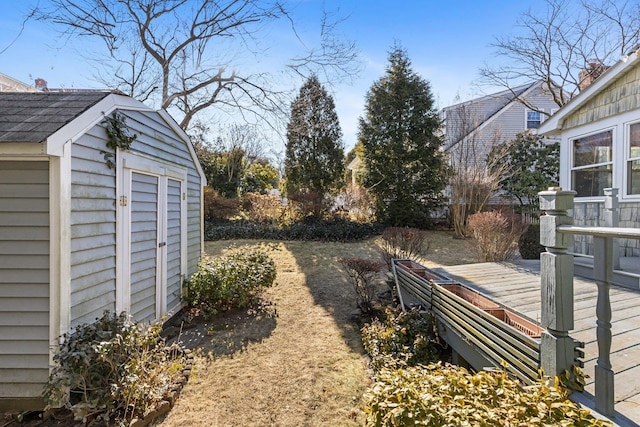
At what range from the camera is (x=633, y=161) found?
5.43 m

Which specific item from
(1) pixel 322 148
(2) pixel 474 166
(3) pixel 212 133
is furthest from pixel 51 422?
(3) pixel 212 133

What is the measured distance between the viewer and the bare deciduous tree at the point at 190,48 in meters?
9.96

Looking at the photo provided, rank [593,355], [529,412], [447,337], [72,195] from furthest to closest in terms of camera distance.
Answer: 1. [447,337]
2. [72,195]
3. [593,355]
4. [529,412]

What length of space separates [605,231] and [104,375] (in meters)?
3.95

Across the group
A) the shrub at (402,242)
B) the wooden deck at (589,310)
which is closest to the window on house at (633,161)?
the wooden deck at (589,310)

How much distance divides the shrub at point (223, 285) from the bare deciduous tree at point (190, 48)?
22.8ft

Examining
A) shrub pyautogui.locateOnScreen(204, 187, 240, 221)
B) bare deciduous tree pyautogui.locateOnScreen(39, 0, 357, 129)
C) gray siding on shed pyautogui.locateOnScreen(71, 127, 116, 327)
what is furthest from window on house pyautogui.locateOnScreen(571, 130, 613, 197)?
shrub pyautogui.locateOnScreen(204, 187, 240, 221)

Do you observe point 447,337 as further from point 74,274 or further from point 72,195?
point 72,195

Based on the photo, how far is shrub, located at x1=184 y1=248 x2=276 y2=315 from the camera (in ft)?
18.7

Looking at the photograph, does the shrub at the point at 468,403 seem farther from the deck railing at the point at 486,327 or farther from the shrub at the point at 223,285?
the shrub at the point at 223,285

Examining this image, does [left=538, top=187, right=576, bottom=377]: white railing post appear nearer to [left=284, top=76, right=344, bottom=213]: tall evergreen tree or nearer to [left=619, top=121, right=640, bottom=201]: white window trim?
[left=619, top=121, right=640, bottom=201]: white window trim

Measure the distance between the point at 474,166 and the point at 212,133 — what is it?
12.7 metres

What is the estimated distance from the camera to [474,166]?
13430 millimetres

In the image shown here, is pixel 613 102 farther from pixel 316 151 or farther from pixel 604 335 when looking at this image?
pixel 316 151
